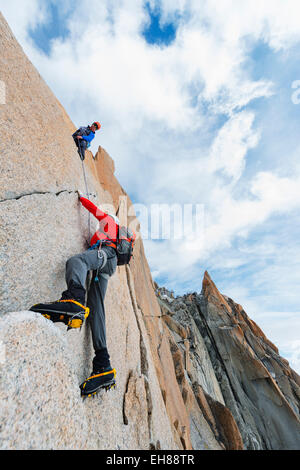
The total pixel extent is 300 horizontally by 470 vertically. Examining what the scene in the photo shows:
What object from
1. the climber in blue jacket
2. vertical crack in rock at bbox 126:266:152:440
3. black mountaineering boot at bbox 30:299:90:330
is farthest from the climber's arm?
vertical crack in rock at bbox 126:266:152:440

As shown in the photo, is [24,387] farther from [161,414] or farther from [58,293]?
[161,414]

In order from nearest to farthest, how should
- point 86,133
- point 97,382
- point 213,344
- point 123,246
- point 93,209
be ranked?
point 97,382, point 123,246, point 93,209, point 86,133, point 213,344

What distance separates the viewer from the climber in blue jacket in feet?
19.7

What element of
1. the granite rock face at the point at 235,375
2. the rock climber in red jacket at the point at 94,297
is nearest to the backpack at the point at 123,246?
the rock climber in red jacket at the point at 94,297

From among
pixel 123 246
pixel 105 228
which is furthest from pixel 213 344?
pixel 105 228

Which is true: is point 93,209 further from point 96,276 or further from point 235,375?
point 235,375

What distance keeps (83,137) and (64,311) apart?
5.19m

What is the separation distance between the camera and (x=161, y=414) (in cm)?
621

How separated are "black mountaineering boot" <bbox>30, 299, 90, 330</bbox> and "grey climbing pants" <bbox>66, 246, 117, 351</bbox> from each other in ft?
1.46

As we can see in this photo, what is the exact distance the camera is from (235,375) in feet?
70.3

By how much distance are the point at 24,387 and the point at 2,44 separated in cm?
540

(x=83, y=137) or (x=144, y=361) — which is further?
(x=144, y=361)
